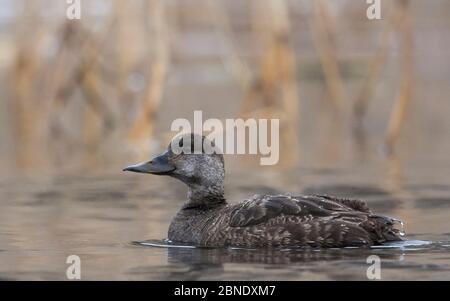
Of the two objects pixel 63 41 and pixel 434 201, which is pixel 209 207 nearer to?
pixel 434 201

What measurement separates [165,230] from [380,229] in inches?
71.6

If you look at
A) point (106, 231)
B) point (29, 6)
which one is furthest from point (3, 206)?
point (29, 6)

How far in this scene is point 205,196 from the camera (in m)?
8.97

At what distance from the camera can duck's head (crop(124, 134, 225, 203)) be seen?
894cm

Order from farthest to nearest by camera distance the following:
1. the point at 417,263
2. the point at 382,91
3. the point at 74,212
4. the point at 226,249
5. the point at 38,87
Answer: the point at 382,91 → the point at 38,87 → the point at 74,212 → the point at 226,249 → the point at 417,263

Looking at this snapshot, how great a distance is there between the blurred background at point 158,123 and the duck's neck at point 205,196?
1.28 ft

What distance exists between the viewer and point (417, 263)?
7.48 meters

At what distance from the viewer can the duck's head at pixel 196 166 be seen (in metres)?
8.94

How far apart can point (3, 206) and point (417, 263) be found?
4.25 meters

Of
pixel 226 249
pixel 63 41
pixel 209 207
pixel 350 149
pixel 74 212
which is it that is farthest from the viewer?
pixel 63 41
